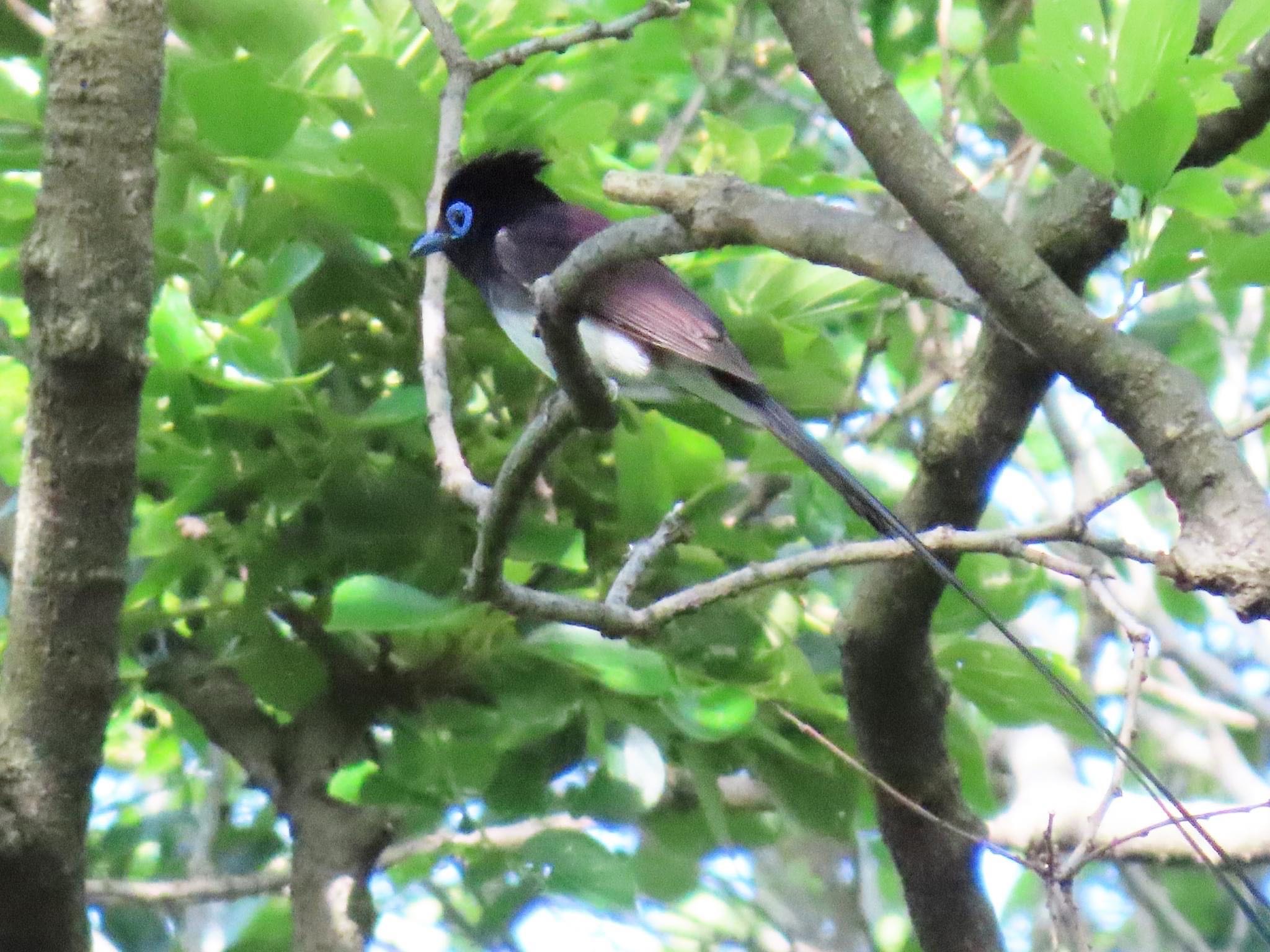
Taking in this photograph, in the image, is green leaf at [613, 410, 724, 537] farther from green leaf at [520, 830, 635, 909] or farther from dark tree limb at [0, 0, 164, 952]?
dark tree limb at [0, 0, 164, 952]

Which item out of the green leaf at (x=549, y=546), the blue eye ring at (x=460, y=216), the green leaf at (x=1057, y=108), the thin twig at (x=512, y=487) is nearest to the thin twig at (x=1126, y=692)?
the green leaf at (x=1057, y=108)

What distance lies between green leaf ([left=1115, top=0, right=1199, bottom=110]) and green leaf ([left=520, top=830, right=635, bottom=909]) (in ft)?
3.77

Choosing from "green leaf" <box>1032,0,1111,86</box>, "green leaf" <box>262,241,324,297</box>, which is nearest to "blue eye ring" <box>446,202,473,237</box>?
"green leaf" <box>262,241,324,297</box>

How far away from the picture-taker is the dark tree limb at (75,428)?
1.56 metres

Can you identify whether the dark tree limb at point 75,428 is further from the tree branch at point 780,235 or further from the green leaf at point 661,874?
the green leaf at point 661,874

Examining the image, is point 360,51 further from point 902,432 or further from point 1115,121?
point 902,432

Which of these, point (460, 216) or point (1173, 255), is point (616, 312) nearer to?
point (460, 216)

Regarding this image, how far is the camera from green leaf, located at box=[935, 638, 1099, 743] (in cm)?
190

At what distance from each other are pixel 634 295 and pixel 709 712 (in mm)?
865

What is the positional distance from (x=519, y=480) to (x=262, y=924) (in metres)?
1.26

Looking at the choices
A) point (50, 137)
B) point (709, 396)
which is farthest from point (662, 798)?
point (50, 137)

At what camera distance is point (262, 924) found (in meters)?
2.40

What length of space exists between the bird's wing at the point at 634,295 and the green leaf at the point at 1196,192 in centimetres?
74

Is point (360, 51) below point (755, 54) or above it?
below
